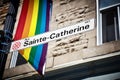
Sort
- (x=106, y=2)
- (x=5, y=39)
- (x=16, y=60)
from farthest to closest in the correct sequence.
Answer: (x=16, y=60) < (x=106, y=2) < (x=5, y=39)

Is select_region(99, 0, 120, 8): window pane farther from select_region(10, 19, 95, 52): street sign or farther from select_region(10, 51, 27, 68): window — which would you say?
select_region(10, 51, 27, 68): window

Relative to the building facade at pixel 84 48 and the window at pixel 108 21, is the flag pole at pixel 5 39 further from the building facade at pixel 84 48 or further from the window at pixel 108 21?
the window at pixel 108 21

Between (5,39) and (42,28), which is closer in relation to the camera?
(5,39)

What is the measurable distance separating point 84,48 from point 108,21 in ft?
3.42

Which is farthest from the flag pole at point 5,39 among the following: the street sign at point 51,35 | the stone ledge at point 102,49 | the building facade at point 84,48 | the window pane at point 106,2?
the window pane at point 106,2

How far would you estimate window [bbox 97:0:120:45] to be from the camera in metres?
6.23

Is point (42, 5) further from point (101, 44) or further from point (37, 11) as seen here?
point (101, 44)

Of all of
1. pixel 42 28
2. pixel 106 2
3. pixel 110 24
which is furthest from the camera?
pixel 106 2

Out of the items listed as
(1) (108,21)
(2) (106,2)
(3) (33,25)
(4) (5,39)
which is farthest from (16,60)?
(2) (106,2)

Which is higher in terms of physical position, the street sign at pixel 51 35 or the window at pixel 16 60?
Result: the street sign at pixel 51 35

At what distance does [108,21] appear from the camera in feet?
21.5

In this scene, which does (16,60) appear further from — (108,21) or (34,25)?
(108,21)

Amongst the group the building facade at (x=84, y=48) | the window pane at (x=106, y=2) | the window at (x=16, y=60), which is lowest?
the window at (x=16, y=60)

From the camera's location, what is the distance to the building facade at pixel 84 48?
18.5 ft
